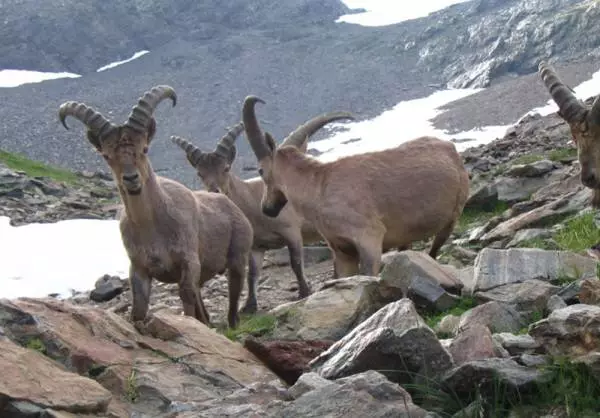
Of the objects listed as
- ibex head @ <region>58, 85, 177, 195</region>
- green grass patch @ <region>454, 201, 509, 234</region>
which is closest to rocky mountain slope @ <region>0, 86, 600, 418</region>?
ibex head @ <region>58, 85, 177, 195</region>

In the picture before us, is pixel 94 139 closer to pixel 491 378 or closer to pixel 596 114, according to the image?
pixel 596 114

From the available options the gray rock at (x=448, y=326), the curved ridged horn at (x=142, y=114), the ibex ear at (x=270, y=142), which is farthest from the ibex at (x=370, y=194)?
the gray rock at (x=448, y=326)

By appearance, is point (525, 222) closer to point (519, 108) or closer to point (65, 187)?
point (65, 187)

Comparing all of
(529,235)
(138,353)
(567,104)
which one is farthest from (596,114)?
(138,353)

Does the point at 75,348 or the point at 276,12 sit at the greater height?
the point at 276,12

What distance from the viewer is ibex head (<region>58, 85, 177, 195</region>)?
1112cm

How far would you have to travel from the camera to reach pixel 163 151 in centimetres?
7981

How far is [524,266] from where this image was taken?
9.53m

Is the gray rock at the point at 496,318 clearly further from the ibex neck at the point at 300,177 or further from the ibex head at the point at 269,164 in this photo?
the ibex head at the point at 269,164

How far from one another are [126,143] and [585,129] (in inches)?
214

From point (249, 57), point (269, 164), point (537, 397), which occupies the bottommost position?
point (537, 397)

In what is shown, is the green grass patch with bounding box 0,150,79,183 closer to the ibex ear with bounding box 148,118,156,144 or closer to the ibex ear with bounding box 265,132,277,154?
the ibex ear with bounding box 265,132,277,154

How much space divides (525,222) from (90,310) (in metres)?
8.06

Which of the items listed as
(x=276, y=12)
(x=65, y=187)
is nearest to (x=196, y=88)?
(x=276, y=12)
